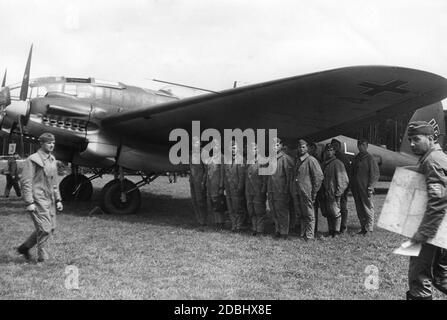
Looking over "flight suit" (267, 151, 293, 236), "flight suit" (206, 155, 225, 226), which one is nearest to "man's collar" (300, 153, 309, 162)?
"flight suit" (267, 151, 293, 236)

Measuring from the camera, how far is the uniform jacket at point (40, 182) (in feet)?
16.4

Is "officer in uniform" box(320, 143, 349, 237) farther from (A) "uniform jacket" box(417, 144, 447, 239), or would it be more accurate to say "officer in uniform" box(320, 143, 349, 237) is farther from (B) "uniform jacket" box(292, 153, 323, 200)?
(A) "uniform jacket" box(417, 144, 447, 239)

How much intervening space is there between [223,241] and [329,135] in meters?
3.69

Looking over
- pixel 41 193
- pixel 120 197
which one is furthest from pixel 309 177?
pixel 120 197

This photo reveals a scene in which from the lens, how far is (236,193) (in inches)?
299

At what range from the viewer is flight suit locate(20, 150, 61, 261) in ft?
16.5

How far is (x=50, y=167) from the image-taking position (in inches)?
208

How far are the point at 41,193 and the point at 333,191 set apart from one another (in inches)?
178

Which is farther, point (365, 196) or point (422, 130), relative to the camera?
point (365, 196)

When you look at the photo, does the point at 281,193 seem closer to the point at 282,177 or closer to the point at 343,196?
the point at 282,177
